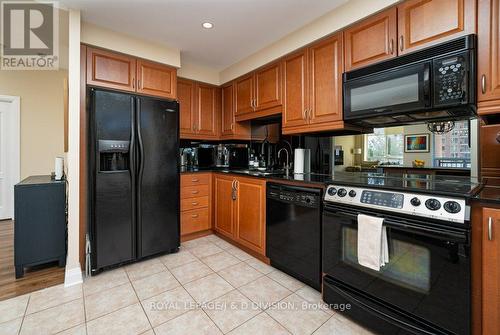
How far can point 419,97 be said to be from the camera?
155cm

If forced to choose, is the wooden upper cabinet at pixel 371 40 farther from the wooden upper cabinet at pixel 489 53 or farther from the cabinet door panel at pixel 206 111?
the cabinet door panel at pixel 206 111

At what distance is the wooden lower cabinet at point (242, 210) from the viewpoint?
94.7 inches

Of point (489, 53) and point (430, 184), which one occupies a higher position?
point (489, 53)

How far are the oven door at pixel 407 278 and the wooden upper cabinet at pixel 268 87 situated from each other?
1.51 metres

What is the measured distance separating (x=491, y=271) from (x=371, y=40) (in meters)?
1.68

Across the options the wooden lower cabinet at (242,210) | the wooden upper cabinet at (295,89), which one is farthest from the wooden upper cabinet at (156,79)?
the wooden upper cabinet at (295,89)

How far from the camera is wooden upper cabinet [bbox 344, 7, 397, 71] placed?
171 cm

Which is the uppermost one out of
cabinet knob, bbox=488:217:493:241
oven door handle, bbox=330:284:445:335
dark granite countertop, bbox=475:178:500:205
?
dark granite countertop, bbox=475:178:500:205

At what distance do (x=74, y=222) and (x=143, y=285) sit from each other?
85 centimetres

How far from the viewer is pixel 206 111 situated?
3.45 metres

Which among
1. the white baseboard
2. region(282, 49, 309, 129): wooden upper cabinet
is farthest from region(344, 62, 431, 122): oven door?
the white baseboard

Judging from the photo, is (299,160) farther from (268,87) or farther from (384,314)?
(384,314)

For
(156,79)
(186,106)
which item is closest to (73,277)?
(156,79)

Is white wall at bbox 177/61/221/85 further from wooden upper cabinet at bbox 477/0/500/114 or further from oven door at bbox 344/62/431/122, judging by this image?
wooden upper cabinet at bbox 477/0/500/114
